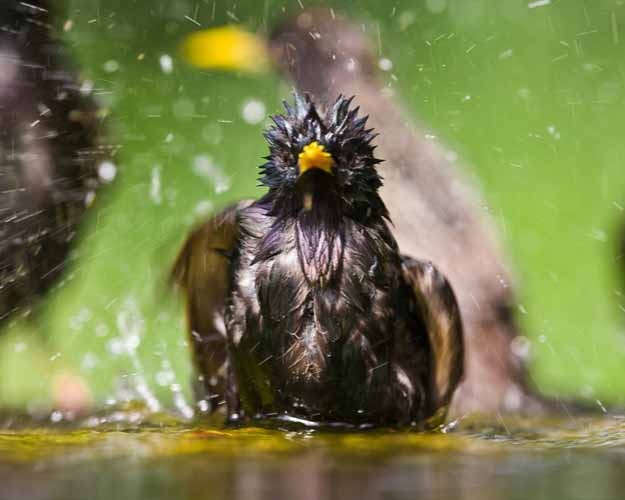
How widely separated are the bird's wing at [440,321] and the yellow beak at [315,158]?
28.9 inches

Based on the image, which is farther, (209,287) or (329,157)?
(209,287)

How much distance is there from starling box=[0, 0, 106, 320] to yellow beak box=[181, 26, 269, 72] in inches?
42.2

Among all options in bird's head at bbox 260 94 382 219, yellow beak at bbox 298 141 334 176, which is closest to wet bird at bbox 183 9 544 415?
bird's head at bbox 260 94 382 219

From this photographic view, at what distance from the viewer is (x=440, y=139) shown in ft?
19.0

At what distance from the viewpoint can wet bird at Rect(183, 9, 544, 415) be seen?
4816mm

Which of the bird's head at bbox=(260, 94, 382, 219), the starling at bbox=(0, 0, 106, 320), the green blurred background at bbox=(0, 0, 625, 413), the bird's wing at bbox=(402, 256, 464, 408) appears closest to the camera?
the bird's head at bbox=(260, 94, 382, 219)

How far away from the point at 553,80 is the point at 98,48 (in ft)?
9.51

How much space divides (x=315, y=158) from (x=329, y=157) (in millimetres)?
90

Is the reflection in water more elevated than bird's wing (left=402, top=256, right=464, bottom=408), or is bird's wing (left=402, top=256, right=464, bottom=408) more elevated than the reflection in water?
bird's wing (left=402, top=256, right=464, bottom=408)

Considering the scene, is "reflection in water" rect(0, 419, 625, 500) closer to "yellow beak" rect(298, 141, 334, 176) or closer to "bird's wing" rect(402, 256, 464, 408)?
"bird's wing" rect(402, 256, 464, 408)

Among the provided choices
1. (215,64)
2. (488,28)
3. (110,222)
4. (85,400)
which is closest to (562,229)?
(488,28)

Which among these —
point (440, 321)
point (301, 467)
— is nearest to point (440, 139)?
point (440, 321)

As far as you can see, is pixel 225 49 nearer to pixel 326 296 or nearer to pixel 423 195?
pixel 423 195

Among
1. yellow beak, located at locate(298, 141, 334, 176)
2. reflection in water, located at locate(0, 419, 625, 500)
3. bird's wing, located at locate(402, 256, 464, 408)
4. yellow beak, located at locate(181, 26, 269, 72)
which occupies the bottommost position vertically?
reflection in water, located at locate(0, 419, 625, 500)
